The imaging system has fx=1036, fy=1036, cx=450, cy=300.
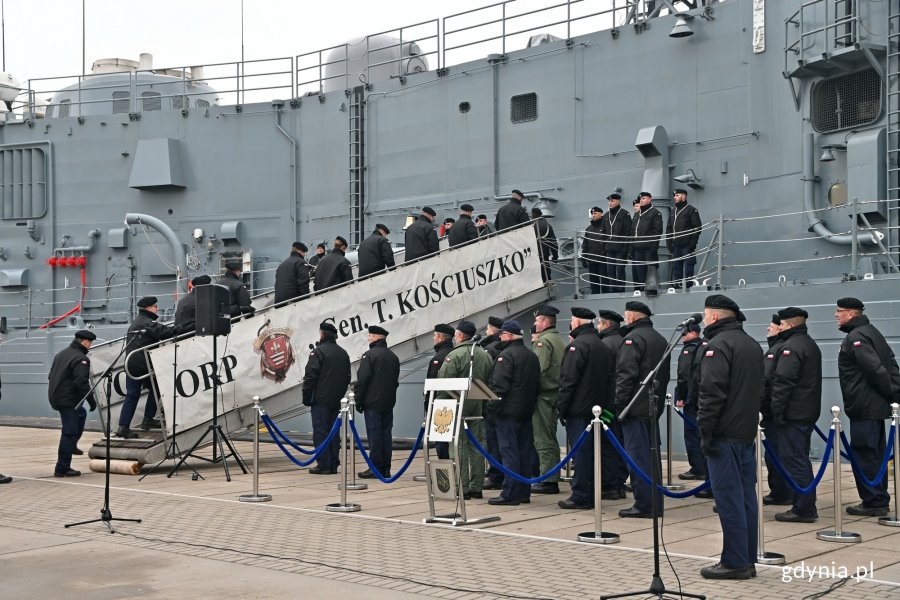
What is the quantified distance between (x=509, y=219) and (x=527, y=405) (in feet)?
19.2

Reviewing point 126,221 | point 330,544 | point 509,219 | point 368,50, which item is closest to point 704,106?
point 509,219

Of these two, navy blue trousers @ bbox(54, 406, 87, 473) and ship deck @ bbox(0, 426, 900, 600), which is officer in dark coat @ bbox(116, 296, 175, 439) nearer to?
navy blue trousers @ bbox(54, 406, 87, 473)

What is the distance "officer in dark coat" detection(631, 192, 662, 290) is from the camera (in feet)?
45.1

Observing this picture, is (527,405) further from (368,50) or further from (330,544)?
(368,50)

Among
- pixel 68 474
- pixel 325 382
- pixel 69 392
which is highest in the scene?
pixel 325 382

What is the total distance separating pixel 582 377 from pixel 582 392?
0.45 ft

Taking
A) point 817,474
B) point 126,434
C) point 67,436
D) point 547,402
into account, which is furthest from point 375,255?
point 817,474

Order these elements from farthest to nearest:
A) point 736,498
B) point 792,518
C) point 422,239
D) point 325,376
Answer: point 422,239 → point 325,376 → point 792,518 → point 736,498

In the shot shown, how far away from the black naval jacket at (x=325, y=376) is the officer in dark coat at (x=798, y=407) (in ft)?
17.5

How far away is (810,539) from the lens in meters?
7.68

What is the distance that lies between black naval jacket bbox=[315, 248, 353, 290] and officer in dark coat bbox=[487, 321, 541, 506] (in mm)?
4748

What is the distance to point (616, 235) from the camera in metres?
14.0

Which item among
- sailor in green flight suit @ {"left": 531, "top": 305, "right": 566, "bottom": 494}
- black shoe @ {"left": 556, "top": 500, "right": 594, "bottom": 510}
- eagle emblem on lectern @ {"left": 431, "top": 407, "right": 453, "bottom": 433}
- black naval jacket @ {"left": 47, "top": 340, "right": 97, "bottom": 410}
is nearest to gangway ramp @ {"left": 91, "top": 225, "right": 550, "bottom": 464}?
black naval jacket @ {"left": 47, "top": 340, "right": 97, "bottom": 410}

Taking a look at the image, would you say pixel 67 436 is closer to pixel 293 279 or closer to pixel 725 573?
pixel 293 279
